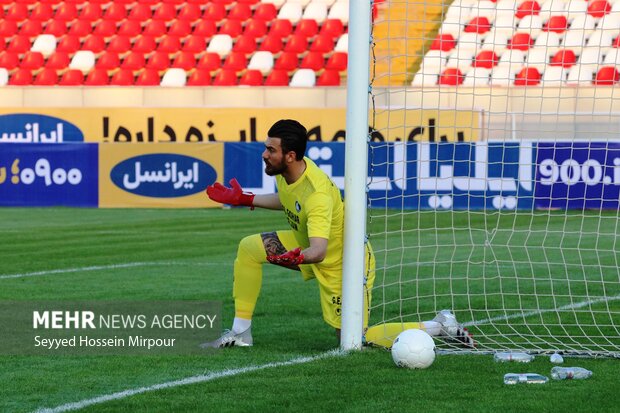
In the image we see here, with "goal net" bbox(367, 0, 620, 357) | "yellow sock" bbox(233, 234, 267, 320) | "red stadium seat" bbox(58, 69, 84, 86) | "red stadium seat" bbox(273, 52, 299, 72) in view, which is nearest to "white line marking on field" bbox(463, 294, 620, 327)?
"goal net" bbox(367, 0, 620, 357)

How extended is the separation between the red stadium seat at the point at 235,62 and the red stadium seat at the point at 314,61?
144 cm

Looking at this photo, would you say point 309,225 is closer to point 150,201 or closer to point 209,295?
point 209,295

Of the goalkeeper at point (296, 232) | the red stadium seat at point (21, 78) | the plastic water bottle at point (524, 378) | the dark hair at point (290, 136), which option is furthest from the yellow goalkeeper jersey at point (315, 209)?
the red stadium seat at point (21, 78)

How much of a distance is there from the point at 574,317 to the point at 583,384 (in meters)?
2.79

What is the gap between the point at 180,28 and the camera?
29.8 metres

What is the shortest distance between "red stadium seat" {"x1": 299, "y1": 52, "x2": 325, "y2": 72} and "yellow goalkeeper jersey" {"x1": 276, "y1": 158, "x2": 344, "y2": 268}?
2078 cm

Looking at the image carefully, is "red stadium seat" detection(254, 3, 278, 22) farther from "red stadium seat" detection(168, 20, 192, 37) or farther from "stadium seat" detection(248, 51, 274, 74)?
"stadium seat" detection(248, 51, 274, 74)

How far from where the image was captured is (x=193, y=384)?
5594mm

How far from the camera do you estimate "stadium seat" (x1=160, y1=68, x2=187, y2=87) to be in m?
27.3

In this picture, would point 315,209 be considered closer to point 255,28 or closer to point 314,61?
point 314,61

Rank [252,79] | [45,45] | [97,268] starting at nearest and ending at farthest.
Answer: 1. [97,268]
2. [252,79]
3. [45,45]

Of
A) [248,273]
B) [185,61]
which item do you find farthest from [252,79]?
[248,273]

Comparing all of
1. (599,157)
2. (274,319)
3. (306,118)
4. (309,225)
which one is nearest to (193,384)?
(309,225)

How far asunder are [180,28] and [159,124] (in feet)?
19.2
